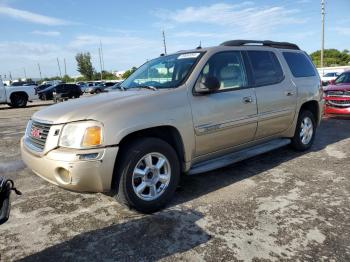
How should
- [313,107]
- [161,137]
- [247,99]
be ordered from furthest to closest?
[313,107], [247,99], [161,137]

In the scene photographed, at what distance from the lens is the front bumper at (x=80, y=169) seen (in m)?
3.27

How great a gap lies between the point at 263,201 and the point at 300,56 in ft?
10.7

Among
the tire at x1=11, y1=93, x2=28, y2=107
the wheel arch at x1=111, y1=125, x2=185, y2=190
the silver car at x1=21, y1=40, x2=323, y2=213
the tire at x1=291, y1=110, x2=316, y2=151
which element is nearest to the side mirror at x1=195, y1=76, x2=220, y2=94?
the silver car at x1=21, y1=40, x2=323, y2=213

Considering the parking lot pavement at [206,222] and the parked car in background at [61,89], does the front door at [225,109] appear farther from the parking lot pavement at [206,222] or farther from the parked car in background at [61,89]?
the parked car in background at [61,89]

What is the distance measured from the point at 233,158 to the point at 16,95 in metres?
18.5

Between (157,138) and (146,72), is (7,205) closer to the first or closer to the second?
(157,138)

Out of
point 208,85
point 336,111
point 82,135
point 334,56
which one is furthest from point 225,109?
point 334,56

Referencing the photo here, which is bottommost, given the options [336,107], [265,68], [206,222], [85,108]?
[206,222]

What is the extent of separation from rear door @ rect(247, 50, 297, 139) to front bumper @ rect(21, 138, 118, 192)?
2472 millimetres

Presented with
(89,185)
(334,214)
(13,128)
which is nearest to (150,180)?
(89,185)

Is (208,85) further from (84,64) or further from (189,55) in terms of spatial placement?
(84,64)

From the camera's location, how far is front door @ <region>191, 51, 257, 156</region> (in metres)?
4.14

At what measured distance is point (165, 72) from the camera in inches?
181

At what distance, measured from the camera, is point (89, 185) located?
3.35 meters
